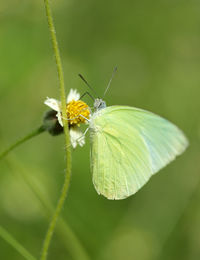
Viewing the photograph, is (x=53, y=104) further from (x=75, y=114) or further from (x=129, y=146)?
(x=129, y=146)

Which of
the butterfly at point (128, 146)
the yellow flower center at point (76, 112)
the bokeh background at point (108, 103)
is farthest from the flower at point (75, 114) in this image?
the bokeh background at point (108, 103)

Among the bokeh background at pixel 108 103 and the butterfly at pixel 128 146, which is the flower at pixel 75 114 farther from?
the bokeh background at pixel 108 103

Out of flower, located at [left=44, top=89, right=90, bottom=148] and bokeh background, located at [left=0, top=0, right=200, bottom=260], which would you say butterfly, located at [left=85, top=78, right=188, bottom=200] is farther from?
bokeh background, located at [left=0, top=0, right=200, bottom=260]

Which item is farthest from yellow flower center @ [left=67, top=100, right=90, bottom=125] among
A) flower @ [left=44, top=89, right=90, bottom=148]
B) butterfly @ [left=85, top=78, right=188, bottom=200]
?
butterfly @ [left=85, top=78, right=188, bottom=200]

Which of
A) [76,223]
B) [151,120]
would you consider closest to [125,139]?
[151,120]

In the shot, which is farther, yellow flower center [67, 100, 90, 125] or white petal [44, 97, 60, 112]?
yellow flower center [67, 100, 90, 125]

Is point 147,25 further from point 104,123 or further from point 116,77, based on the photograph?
point 104,123

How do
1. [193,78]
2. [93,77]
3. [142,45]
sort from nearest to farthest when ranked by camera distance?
[93,77] → [193,78] → [142,45]
